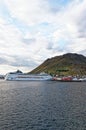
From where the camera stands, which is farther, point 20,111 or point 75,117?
point 20,111

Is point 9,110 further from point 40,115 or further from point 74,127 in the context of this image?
point 74,127

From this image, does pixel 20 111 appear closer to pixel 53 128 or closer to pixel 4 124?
pixel 4 124

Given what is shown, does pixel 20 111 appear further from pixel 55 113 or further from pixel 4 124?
pixel 4 124

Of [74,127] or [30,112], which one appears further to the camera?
[30,112]

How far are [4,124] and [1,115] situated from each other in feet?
40.9

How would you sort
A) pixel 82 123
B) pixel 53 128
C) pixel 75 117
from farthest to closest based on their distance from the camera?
pixel 75 117 < pixel 82 123 < pixel 53 128

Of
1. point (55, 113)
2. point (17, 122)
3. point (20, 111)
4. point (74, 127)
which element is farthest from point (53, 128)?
point (20, 111)

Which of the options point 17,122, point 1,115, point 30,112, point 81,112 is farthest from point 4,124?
point 81,112

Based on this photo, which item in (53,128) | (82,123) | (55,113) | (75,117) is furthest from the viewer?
(55,113)

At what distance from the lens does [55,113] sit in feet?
279

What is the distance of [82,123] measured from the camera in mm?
70250

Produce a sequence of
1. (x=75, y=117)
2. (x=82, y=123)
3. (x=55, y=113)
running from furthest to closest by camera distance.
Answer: (x=55, y=113) → (x=75, y=117) → (x=82, y=123)

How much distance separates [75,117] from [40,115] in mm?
11597

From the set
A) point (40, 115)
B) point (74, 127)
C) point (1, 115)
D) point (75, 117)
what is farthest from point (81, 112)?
point (1, 115)
